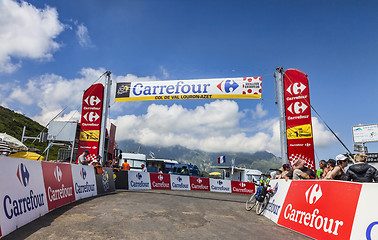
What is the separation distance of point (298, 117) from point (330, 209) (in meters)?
7.59

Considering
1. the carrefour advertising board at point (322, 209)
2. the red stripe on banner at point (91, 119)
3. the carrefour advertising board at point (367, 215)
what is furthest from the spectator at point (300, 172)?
the red stripe on banner at point (91, 119)

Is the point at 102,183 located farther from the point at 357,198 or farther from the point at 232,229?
the point at 357,198

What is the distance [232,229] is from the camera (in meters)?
5.73

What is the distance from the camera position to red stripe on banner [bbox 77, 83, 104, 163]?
609 inches

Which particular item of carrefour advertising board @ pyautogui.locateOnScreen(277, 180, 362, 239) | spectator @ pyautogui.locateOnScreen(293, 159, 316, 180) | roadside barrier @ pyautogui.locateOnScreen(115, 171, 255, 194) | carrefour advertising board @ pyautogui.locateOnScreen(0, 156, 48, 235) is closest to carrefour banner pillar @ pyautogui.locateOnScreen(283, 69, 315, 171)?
spectator @ pyautogui.locateOnScreen(293, 159, 316, 180)

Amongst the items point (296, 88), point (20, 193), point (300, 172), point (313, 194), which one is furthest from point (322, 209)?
point (296, 88)

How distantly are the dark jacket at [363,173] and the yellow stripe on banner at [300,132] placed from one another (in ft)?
21.1

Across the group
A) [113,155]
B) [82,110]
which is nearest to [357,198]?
[82,110]

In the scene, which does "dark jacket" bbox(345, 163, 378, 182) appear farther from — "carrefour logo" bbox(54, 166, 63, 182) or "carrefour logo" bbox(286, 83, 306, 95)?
"carrefour logo" bbox(54, 166, 63, 182)

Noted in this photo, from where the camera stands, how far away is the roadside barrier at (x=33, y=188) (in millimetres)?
4566

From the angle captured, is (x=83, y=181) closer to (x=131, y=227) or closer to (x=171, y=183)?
(x=131, y=227)

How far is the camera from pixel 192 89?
14203 mm

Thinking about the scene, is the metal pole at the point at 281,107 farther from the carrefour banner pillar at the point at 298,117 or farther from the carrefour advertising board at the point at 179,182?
the carrefour advertising board at the point at 179,182

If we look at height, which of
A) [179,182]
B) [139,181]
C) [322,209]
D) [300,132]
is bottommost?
[179,182]
